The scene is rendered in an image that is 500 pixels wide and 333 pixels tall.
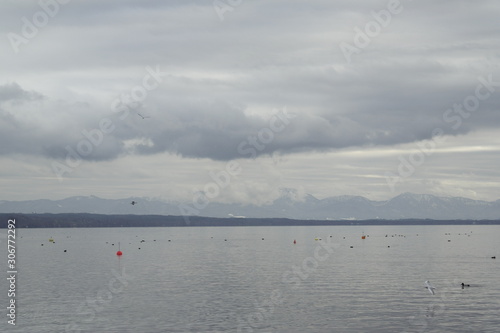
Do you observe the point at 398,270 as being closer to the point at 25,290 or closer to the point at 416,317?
the point at 416,317

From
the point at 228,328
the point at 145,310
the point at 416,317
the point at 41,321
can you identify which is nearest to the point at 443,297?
the point at 416,317

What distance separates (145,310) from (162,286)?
23.7 m
